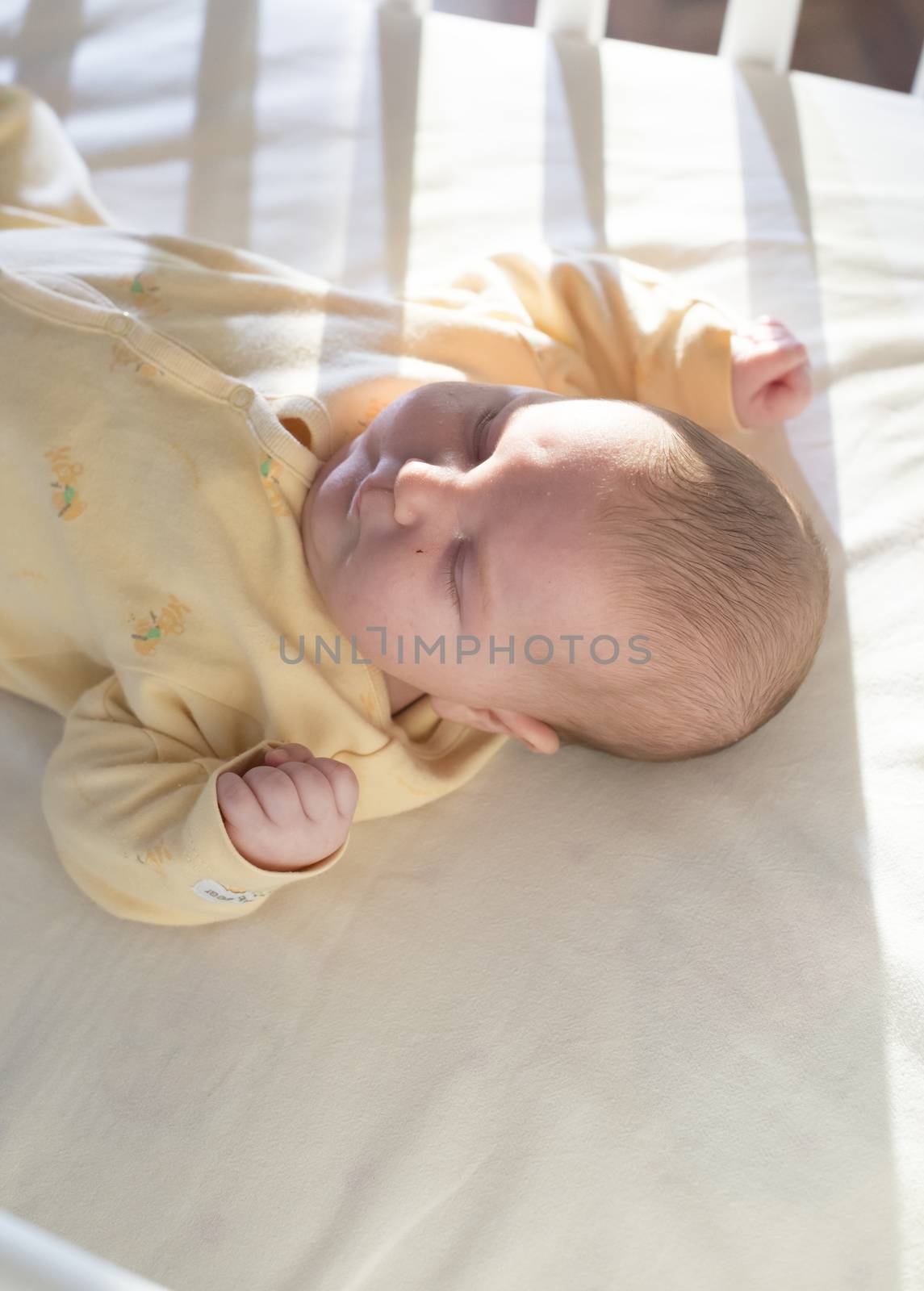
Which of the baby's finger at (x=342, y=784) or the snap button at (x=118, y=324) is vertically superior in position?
the snap button at (x=118, y=324)

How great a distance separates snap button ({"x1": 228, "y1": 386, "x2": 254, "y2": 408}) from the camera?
1036 millimetres

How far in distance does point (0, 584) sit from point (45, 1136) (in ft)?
1.57

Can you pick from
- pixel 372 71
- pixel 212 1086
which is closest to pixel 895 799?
pixel 212 1086

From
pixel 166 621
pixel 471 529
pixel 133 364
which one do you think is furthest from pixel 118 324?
pixel 471 529

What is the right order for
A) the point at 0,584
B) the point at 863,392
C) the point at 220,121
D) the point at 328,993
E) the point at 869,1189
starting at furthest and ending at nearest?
the point at 220,121 < the point at 863,392 < the point at 0,584 < the point at 328,993 < the point at 869,1189

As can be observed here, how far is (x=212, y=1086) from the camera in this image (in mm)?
915

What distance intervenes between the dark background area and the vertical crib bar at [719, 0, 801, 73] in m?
0.74

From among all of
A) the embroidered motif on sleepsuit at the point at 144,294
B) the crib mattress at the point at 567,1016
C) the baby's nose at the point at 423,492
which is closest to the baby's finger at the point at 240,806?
the crib mattress at the point at 567,1016

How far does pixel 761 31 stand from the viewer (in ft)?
4.93

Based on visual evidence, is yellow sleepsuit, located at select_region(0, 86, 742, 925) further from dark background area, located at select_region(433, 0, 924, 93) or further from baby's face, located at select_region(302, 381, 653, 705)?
dark background area, located at select_region(433, 0, 924, 93)

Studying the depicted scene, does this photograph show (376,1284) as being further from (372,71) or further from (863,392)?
(372,71)

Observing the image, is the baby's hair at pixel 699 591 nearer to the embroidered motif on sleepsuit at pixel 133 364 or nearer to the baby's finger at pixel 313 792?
the baby's finger at pixel 313 792

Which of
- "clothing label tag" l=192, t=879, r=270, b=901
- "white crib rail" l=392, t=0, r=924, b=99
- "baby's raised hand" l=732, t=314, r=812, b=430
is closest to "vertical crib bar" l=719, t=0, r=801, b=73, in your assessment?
"white crib rail" l=392, t=0, r=924, b=99

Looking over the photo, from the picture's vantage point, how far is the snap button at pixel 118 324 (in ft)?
3.46
